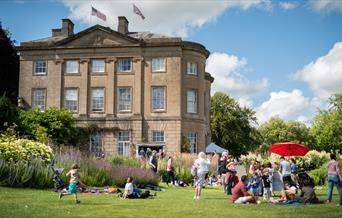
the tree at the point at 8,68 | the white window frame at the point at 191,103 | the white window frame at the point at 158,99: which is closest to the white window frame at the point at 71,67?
the tree at the point at 8,68

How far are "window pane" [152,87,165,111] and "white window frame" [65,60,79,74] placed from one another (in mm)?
7483

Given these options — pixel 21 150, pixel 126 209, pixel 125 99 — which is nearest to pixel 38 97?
pixel 125 99

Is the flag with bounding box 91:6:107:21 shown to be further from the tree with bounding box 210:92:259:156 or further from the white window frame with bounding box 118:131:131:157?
the tree with bounding box 210:92:259:156

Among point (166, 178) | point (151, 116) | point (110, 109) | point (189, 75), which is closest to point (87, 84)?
point (110, 109)

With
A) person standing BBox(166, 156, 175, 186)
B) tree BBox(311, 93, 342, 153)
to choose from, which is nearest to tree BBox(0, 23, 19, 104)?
person standing BBox(166, 156, 175, 186)

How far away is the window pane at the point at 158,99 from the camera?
4172cm

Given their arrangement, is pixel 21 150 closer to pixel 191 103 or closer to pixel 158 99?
pixel 158 99

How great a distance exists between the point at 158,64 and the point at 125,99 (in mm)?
4298

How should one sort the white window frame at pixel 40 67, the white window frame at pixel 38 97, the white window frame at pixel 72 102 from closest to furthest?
the white window frame at pixel 72 102 < the white window frame at pixel 38 97 < the white window frame at pixel 40 67

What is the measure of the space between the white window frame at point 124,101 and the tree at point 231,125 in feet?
73.7

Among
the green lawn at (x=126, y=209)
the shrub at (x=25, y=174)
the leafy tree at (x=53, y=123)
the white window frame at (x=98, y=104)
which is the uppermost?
the white window frame at (x=98, y=104)

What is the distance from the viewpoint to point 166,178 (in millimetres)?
27672

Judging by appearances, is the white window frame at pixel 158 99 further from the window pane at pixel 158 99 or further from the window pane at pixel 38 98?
the window pane at pixel 38 98

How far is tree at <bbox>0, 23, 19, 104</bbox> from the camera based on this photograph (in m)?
46.1
